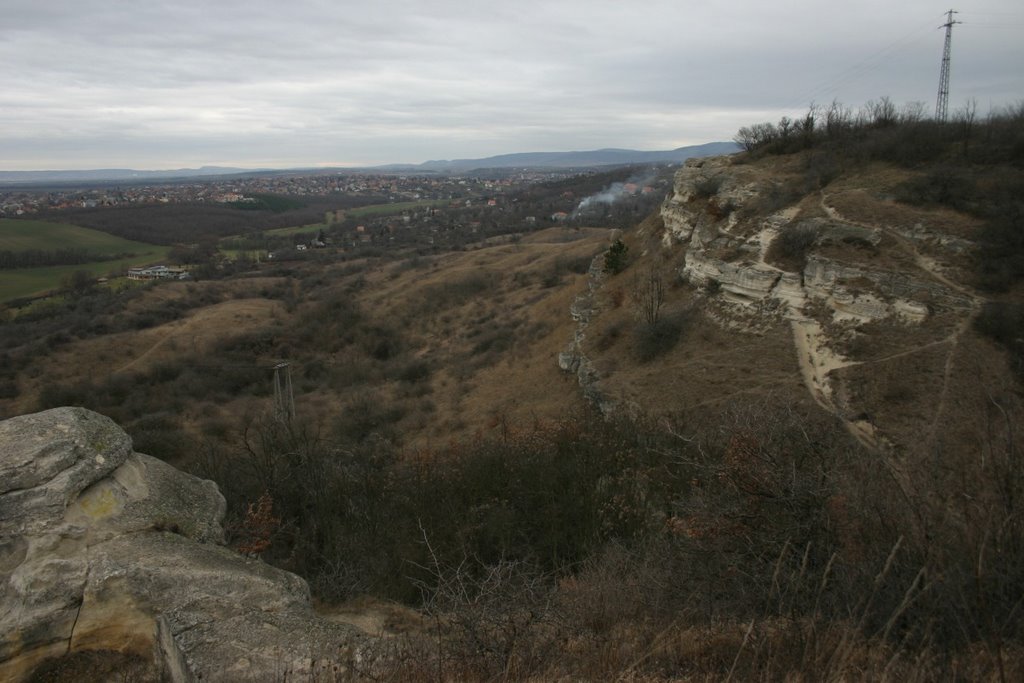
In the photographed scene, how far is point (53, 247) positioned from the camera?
201 feet

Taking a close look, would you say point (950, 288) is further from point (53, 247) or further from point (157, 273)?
point (53, 247)

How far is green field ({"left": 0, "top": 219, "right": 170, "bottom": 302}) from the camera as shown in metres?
47.0

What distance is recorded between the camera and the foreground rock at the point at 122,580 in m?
3.83

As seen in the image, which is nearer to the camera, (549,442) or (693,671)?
(693,671)

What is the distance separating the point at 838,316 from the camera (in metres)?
14.1

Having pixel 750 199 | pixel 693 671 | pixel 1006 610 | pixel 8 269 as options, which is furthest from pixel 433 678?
pixel 8 269

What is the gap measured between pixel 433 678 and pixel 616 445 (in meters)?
6.34

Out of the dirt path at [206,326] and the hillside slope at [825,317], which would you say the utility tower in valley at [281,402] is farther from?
the dirt path at [206,326]

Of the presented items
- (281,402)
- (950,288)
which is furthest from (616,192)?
(281,402)

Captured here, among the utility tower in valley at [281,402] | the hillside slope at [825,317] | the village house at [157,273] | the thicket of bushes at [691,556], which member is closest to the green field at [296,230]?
the village house at [157,273]

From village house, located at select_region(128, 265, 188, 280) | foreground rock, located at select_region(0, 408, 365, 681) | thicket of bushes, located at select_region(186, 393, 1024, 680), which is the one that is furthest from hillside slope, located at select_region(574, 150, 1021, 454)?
village house, located at select_region(128, 265, 188, 280)

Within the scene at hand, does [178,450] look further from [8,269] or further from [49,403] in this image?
[8,269]

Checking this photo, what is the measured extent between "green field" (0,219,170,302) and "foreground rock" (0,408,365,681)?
50470mm

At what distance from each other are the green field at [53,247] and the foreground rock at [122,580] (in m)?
50.5
